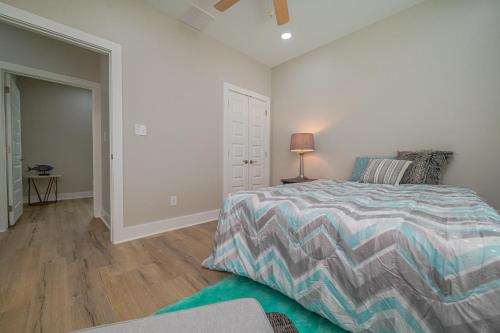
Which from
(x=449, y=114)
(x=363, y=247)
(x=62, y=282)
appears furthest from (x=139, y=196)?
(x=449, y=114)

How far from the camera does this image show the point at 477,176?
207 cm

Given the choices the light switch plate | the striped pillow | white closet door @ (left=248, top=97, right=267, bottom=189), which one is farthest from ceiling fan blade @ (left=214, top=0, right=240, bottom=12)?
the striped pillow

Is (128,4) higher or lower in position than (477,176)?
higher

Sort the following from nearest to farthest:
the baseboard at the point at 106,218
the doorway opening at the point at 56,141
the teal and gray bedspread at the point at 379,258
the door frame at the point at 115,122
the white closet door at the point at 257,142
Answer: the teal and gray bedspread at the point at 379,258 < the door frame at the point at 115,122 < the baseboard at the point at 106,218 < the doorway opening at the point at 56,141 < the white closet door at the point at 257,142

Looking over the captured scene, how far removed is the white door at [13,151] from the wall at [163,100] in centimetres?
155

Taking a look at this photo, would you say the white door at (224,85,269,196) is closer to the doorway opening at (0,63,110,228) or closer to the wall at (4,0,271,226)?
the wall at (4,0,271,226)

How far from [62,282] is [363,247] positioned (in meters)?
2.04

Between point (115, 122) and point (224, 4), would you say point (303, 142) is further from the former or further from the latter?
point (115, 122)

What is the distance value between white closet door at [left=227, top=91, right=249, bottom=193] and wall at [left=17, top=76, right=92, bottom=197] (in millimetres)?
3750

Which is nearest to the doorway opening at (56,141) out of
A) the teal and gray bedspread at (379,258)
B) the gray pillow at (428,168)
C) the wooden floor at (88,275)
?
the wooden floor at (88,275)

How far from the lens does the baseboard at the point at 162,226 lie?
2.29 meters

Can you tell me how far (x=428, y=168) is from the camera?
7.00 feet

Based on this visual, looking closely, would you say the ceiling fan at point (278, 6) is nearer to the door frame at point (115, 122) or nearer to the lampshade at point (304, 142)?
the door frame at point (115, 122)

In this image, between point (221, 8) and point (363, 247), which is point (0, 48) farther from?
point (363, 247)
